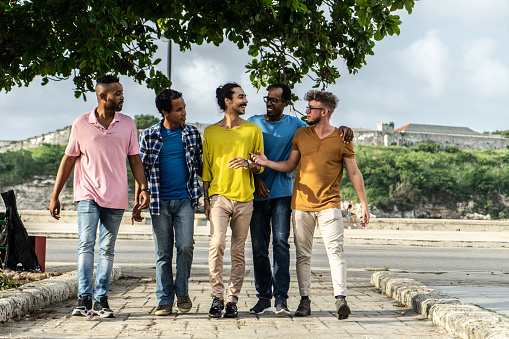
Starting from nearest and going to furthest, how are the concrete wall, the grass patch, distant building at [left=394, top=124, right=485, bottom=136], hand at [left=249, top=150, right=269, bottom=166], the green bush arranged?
hand at [left=249, top=150, right=269, bottom=166] < the grass patch < the concrete wall < the green bush < distant building at [left=394, top=124, right=485, bottom=136]

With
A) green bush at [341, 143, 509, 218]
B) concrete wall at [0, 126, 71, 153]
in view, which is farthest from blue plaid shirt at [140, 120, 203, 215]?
concrete wall at [0, 126, 71, 153]

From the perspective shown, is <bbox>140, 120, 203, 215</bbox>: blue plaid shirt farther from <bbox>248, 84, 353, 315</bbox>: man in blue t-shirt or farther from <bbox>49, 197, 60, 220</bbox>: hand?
<bbox>49, 197, 60, 220</bbox>: hand

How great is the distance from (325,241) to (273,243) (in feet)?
1.60

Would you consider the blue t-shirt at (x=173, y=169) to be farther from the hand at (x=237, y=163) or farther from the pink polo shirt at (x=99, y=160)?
the hand at (x=237, y=163)

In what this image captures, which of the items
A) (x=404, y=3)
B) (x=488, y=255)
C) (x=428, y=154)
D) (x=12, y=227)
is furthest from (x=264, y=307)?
(x=428, y=154)

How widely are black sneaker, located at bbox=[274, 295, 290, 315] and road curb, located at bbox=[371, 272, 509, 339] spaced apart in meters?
1.23

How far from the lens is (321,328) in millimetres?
4340

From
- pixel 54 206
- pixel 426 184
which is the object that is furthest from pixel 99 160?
pixel 426 184

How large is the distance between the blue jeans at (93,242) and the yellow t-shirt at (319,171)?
5.38 ft

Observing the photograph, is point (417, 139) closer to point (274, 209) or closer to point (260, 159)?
point (274, 209)

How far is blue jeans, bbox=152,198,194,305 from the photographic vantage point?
16.3ft

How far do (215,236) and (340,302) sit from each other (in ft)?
4.00

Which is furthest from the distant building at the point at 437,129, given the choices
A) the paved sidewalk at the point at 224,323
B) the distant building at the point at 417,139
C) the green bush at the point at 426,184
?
the paved sidewalk at the point at 224,323

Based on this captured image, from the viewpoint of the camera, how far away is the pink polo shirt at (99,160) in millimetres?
4715
